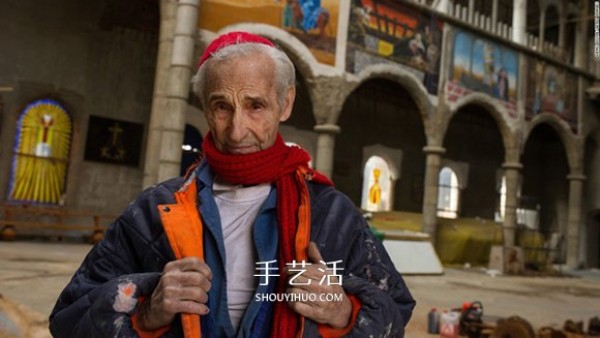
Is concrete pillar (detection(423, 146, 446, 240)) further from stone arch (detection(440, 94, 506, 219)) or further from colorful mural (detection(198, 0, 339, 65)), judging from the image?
stone arch (detection(440, 94, 506, 219))

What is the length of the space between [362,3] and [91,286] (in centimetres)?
1114

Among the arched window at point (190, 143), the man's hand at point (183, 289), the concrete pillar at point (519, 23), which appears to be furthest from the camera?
the concrete pillar at point (519, 23)

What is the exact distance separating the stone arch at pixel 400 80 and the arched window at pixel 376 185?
431 centimetres

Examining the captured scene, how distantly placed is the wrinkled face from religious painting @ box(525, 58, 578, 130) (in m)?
15.5

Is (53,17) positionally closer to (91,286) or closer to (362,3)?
(362,3)

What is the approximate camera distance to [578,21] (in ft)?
56.4

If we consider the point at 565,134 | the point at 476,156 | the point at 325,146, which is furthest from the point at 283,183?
the point at 476,156

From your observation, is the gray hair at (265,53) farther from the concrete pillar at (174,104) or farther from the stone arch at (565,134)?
the stone arch at (565,134)

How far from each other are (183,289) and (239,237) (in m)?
0.24

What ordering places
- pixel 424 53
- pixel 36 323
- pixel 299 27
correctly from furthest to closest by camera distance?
pixel 424 53 < pixel 299 27 < pixel 36 323

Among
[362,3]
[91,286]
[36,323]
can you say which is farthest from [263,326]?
[362,3]

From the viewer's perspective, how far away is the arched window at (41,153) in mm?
11312

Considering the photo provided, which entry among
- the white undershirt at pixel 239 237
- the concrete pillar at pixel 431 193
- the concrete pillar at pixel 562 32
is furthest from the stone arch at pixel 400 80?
the white undershirt at pixel 239 237

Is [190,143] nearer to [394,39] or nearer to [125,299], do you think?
[394,39]
